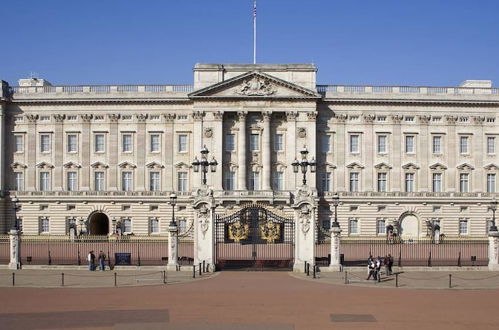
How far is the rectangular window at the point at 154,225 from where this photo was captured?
2936 inches

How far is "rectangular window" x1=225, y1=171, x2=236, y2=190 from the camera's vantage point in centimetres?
7325

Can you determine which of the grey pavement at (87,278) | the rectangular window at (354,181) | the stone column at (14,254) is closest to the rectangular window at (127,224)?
the rectangular window at (354,181)

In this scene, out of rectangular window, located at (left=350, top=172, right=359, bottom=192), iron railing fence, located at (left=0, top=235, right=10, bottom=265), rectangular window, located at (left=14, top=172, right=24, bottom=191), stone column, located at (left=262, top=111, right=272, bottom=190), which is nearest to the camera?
iron railing fence, located at (left=0, top=235, right=10, bottom=265)

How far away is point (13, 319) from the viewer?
2461 cm

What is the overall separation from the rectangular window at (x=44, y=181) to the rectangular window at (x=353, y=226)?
114ft

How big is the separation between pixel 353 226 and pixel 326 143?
32.5ft

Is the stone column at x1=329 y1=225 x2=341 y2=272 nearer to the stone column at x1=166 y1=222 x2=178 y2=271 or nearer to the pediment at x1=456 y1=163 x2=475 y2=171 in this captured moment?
the stone column at x1=166 y1=222 x2=178 y2=271

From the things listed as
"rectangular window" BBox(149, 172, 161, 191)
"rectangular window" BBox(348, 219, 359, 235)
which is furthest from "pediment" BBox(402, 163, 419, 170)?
"rectangular window" BBox(149, 172, 161, 191)

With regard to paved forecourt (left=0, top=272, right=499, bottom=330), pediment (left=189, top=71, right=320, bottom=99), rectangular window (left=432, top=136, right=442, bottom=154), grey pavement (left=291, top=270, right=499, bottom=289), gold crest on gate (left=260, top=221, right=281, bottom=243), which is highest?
pediment (left=189, top=71, right=320, bottom=99)

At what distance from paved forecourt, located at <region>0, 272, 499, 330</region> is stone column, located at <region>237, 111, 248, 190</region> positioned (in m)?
37.1

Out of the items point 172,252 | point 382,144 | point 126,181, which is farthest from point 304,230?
point 126,181

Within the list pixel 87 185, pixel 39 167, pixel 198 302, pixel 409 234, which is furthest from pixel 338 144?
pixel 198 302

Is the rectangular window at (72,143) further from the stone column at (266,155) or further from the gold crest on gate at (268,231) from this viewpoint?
the gold crest on gate at (268,231)

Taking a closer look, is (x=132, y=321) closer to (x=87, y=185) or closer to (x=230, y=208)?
(x=230, y=208)
